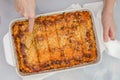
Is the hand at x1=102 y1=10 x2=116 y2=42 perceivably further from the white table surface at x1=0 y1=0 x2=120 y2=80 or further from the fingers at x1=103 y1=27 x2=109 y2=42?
the white table surface at x1=0 y1=0 x2=120 y2=80

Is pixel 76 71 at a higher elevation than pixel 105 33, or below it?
below

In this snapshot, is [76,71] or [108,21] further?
[76,71]

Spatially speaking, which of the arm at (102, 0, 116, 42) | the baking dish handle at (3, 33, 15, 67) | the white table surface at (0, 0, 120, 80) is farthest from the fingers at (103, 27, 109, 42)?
the baking dish handle at (3, 33, 15, 67)

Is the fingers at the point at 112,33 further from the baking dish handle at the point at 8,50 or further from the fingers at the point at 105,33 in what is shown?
the baking dish handle at the point at 8,50

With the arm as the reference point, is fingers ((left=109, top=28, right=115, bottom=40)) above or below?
below

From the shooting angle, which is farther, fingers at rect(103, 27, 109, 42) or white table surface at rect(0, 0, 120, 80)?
white table surface at rect(0, 0, 120, 80)

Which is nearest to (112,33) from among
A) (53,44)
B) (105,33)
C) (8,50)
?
(105,33)

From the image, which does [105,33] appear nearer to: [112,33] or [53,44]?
[112,33]

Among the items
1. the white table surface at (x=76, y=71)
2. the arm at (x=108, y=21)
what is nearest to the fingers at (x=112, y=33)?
the arm at (x=108, y=21)

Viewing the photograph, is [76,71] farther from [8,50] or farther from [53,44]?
[8,50]

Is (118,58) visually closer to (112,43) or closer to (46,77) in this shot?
(112,43)
